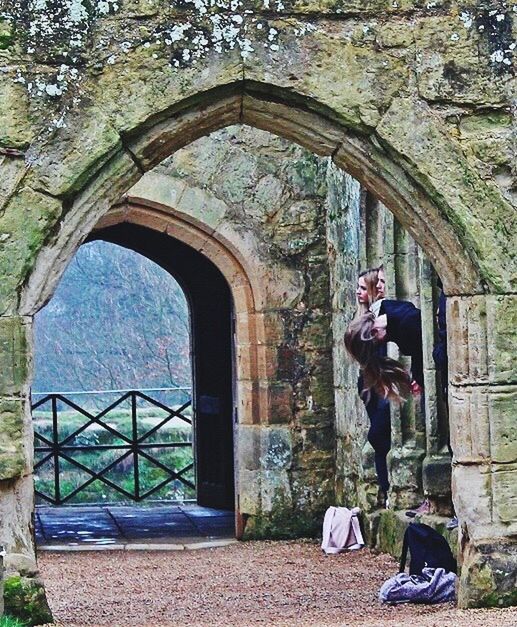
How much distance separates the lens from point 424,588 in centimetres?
694

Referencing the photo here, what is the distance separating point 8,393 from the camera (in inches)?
246

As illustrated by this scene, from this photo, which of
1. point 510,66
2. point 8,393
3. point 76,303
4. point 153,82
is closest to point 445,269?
point 510,66

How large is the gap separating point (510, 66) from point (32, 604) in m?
2.82

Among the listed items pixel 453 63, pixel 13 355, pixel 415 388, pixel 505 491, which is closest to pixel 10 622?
pixel 13 355

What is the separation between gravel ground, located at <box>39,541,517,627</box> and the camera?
6621 millimetres

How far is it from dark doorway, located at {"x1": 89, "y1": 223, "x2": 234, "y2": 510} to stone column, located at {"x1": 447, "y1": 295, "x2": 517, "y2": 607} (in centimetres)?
534

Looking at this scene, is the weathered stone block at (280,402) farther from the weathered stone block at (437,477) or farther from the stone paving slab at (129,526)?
the weathered stone block at (437,477)

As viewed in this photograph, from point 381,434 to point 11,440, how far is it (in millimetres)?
3403

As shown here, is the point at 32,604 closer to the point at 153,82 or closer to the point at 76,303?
the point at 153,82

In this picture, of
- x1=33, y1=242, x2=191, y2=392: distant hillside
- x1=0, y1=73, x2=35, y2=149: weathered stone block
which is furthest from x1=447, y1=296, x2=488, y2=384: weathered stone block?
x1=33, y1=242, x2=191, y2=392: distant hillside

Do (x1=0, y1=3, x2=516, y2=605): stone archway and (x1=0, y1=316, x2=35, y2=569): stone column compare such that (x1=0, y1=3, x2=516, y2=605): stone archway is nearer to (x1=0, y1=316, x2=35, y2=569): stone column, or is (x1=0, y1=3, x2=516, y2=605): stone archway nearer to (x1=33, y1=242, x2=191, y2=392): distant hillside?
(x1=0, y1=316, x2=35, y2=569): stone column

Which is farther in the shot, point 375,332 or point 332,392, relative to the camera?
point 332,392

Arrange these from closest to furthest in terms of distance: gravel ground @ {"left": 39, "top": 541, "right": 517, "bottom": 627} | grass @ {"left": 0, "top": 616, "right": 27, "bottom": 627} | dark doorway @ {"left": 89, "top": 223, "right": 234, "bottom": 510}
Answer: grass @ {"left": 0, "top": 616, "right": 27, "bottom": 627}, gravel ground @ {"left": 39, "top": 541, "right": 517, "bottom": 627}, dark doorway @ {"left": 89, "top": 223, "right": 234, "bottom": 510}

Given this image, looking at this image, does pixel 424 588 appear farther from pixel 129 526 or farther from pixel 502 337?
pixel 129 526
